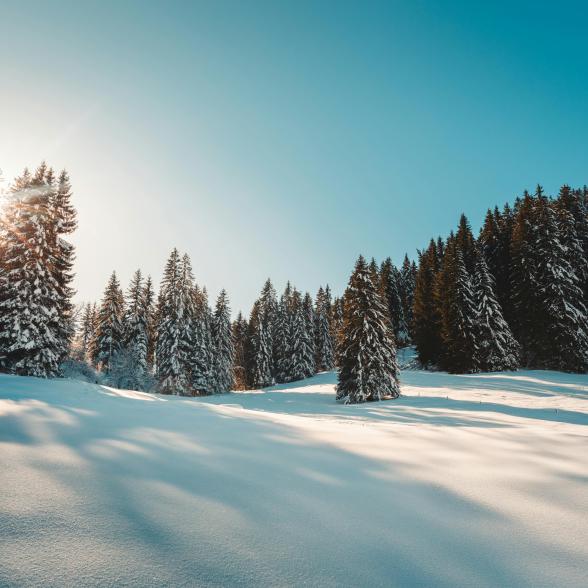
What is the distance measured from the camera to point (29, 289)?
20.8 m

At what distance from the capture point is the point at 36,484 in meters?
2.33

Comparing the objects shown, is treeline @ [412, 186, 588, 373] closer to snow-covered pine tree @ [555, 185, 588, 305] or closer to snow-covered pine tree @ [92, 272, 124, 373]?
snow-covered pine tree @ [555, 185, 588, 305]

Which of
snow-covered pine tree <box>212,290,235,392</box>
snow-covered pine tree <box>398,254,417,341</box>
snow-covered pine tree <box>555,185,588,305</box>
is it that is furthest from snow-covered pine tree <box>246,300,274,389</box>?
snow-covered pine tree <box>555,185,588,305</box>

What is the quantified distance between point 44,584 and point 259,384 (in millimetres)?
50860

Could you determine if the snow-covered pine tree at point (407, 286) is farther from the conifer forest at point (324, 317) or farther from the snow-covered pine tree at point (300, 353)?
the snow-covered pine tree at point (300, 353)

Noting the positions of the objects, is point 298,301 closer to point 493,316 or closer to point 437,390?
point 493,316

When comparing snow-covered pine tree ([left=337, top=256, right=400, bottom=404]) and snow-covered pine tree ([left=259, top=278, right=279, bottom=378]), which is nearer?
snow-covered pine tree ([left=337, top=256, right=400, bottom=404])

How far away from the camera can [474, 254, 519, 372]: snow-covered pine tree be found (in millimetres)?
28906

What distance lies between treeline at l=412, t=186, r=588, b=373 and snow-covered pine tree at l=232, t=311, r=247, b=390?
104 ft

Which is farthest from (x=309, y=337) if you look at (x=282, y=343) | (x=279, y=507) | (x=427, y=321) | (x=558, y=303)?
(x=279, y=507)

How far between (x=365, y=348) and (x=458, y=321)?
13.6 m

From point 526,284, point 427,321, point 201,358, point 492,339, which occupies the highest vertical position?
point 526,284

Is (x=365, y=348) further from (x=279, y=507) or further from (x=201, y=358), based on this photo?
(x=201, y=358)

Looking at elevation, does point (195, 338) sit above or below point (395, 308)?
below
